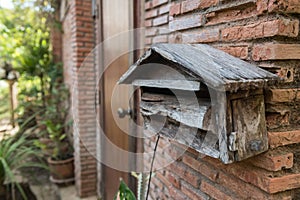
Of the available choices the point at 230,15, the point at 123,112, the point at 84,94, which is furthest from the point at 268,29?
the point at 84,94

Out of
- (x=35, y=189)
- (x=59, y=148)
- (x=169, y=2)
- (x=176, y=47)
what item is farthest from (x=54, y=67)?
(x=176, y=47)

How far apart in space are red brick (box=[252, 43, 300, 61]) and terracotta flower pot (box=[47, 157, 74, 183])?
3098mm

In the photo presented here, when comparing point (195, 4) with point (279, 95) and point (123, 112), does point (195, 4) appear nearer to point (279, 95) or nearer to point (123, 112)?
point (279, 95)

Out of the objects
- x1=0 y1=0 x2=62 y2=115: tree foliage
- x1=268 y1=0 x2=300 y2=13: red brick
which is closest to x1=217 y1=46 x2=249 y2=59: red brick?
x1=268 y1=0 x2=300 y2=13: red brick

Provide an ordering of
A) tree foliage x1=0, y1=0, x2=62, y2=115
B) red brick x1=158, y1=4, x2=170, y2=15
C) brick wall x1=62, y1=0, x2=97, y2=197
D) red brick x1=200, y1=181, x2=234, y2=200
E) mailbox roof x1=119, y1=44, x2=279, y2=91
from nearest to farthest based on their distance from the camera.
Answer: mailbox roof x1=119, y1=44, x2=279, y2=91 < red brick x1=200, y1=181, x2=234, y2=200 < red brick x1=158, y1=4, x2=170, y2=15 < brick wall x1=62, y1=0, x2=97, y2=197 < tree foliage x1=0, y1=0, x2=62, y2=115

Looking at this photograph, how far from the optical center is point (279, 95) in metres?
0.75

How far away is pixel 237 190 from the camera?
34.2 inches

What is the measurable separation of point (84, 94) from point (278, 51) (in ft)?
8.28

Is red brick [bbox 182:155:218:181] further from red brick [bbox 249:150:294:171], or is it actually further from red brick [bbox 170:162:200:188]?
red brick [bbox 249:150:294:171]

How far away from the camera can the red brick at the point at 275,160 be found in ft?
2.46

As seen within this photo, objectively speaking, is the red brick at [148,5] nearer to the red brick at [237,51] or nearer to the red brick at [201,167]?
the red brick at [237,51]

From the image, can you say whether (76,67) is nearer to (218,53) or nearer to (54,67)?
(54,67)

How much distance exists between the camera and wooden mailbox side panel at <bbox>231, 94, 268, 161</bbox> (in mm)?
703

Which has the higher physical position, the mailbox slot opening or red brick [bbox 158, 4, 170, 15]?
red brick [bbox 158, 4, 170, 15]
